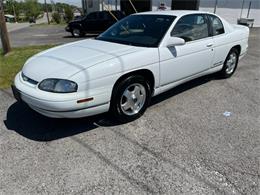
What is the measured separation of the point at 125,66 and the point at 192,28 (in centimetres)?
178

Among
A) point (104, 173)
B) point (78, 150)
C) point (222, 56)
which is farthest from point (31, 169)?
point (222, 56)

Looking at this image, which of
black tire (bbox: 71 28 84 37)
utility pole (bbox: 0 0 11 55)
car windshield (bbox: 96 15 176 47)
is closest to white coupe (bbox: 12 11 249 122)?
car windshield (bbox: 96 15 176 47)

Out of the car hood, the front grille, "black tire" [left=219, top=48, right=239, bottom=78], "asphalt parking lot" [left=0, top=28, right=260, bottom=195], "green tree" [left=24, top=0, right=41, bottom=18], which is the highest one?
the car hood

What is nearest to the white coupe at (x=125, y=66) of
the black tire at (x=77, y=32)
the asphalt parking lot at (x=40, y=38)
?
the asphalt parking lot at (x=40, y=38)

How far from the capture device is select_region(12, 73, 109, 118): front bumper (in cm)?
269

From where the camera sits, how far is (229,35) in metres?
4.82

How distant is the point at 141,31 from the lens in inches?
150

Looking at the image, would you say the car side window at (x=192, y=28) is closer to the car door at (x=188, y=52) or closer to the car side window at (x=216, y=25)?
the car door at (x=188, y=52)

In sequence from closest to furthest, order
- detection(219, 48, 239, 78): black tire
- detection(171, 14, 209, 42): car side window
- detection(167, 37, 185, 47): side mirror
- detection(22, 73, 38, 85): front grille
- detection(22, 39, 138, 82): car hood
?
detection(22, 39, 138, 82): car hood
detection(22, 73, 38, 85): front grille
detection(167, 37, 185, 47): side mirror
detection(171, 14, 209, 42): car side window
detection(219, 48, 239, 78): black tire

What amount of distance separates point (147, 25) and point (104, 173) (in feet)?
8.34

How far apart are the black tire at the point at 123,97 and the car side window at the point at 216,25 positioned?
6.83 ft

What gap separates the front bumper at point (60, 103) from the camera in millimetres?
2693

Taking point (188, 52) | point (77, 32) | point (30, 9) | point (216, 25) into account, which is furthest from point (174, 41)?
point (30, 9)

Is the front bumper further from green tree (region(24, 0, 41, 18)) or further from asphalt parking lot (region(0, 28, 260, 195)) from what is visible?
green tree (region(24, 0, 41, 18))
